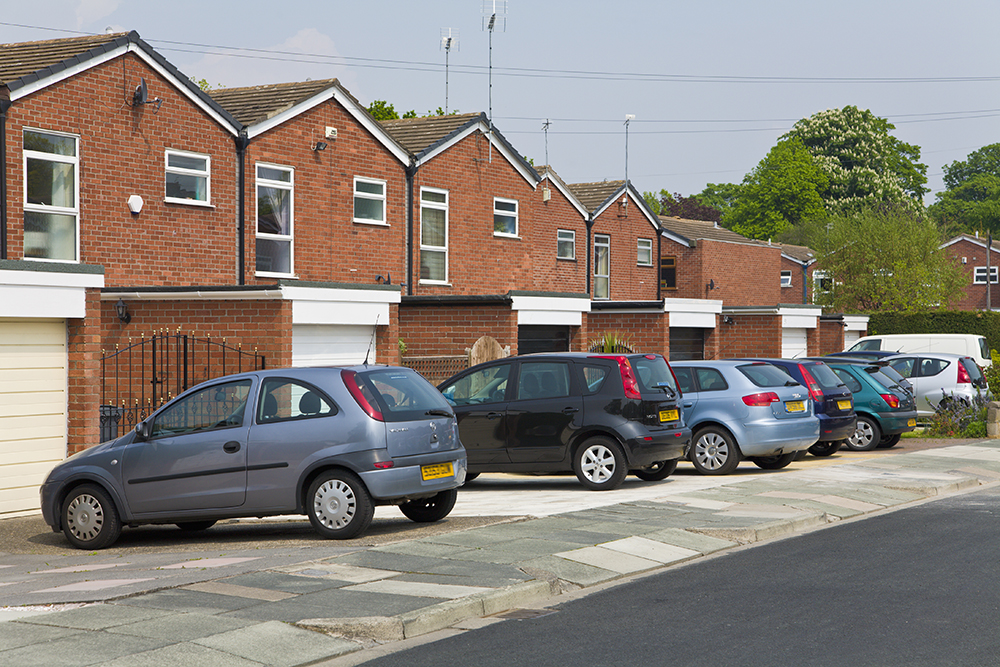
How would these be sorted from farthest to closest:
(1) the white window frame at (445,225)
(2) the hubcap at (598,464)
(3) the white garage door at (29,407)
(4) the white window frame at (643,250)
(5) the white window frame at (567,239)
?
(4) the white window frame at (643,250), (5) the white window frame at (567,239), (1) the white window frame at (445,225), (2) the hubcap at (598,464), (3) the white garage door at (29,407)

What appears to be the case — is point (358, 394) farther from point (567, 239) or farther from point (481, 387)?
point (567, 239)

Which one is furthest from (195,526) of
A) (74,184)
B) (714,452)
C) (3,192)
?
(74,184)

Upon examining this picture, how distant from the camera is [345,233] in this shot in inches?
944

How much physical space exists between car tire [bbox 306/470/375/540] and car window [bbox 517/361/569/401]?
4.25 m

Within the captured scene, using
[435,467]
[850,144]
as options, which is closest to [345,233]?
[435,467]

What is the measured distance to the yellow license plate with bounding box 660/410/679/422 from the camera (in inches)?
564

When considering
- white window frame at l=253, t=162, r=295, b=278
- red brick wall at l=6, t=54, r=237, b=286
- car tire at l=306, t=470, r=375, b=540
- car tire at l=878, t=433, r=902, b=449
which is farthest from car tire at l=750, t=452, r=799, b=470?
red brick wall at l=6, t=54, r=237, b=286

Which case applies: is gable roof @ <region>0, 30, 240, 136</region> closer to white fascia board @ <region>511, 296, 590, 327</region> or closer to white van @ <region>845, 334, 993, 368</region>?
white fascia board @ <region>511, 296, 590, 327</region>

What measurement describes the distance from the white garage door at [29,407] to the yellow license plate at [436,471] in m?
5.23

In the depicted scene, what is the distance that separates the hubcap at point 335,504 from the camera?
34.7 ft

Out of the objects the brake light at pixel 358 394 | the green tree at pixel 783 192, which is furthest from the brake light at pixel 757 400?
the green tree at pixel 783 192

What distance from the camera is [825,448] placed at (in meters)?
19.6

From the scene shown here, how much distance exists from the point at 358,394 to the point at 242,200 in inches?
480

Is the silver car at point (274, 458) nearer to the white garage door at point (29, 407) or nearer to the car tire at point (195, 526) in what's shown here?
the car tire at point (195, 526)
